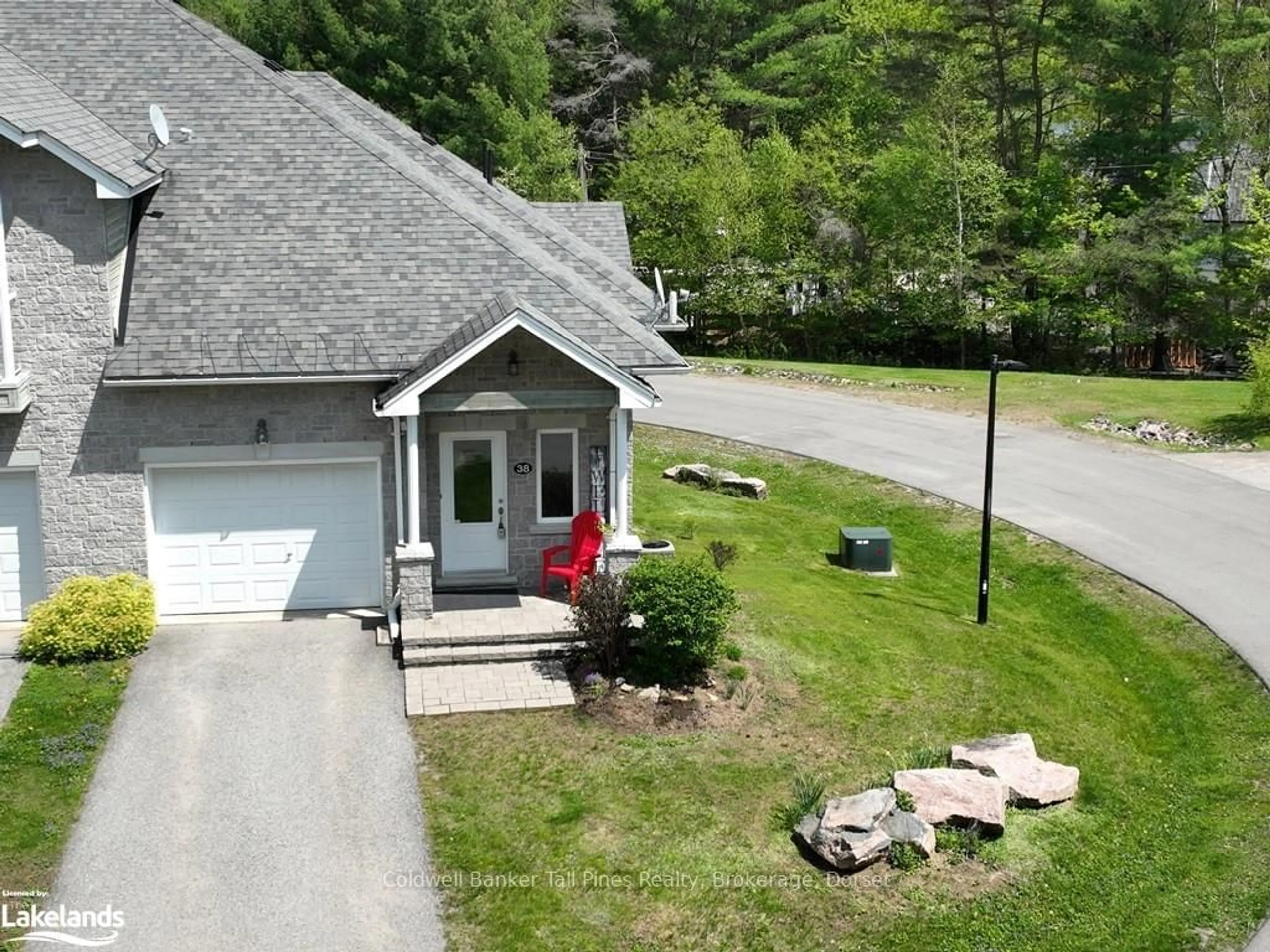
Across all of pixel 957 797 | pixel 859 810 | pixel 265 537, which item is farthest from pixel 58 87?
pixel 957 797

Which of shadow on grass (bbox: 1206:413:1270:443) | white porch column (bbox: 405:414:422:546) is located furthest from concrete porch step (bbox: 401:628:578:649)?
shadow on grass (bbox: 1206:413:1270:443)

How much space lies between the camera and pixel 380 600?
59.0ft

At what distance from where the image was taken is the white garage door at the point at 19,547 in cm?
1695

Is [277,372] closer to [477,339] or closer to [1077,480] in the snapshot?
[477,339]

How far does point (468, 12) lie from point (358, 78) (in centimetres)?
491

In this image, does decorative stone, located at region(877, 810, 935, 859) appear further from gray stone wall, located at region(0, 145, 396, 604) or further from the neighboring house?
gray stone wall, located at region(0, 145, 396, 604)

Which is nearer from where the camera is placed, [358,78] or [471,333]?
[471,333]

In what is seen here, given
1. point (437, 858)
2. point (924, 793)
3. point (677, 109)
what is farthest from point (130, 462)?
point (677, 109)

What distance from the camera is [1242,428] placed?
104 feet

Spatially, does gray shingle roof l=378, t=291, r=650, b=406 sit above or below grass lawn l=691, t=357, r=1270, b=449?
above

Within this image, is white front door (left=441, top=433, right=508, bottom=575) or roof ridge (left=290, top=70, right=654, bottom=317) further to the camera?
roof ridge (left=290, top=70, right=654, bottom=317)

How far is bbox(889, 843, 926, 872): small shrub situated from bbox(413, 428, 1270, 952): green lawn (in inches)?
6.4

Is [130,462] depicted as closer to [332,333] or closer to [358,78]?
[332,333]

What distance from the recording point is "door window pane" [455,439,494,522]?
1767cm
